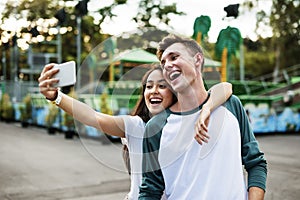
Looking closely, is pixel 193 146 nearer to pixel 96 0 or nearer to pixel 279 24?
Result: pixel 96 0

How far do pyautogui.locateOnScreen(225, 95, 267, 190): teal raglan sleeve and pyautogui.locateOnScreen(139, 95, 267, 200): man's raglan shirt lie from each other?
0.06 feet

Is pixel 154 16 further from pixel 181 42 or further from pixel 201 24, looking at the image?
pixel 181 42

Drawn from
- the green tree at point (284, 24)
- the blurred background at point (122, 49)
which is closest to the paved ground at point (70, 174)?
the blurred background at point (122, 49)

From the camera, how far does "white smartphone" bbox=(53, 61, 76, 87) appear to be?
999mm

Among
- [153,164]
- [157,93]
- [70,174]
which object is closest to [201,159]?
[153,164]

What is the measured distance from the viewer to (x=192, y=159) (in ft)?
3.76

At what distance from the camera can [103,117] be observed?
1364mm

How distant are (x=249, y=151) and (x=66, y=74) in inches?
21.1

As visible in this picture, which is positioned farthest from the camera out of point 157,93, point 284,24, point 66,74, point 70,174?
point 284,24

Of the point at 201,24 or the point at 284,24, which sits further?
the point at 284,24

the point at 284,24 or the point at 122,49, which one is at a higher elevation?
the point at 284,24

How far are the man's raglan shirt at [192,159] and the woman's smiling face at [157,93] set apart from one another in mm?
53

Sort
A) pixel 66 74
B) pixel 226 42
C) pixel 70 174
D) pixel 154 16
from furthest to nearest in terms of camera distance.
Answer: pixel 226 42 < pixel 70 174 < pixel 154 16 < pixel 66 74

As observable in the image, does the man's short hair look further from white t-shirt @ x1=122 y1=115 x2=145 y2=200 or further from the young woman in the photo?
white t-shirt @ x1=122 y1=115 x2=145 y2=200
